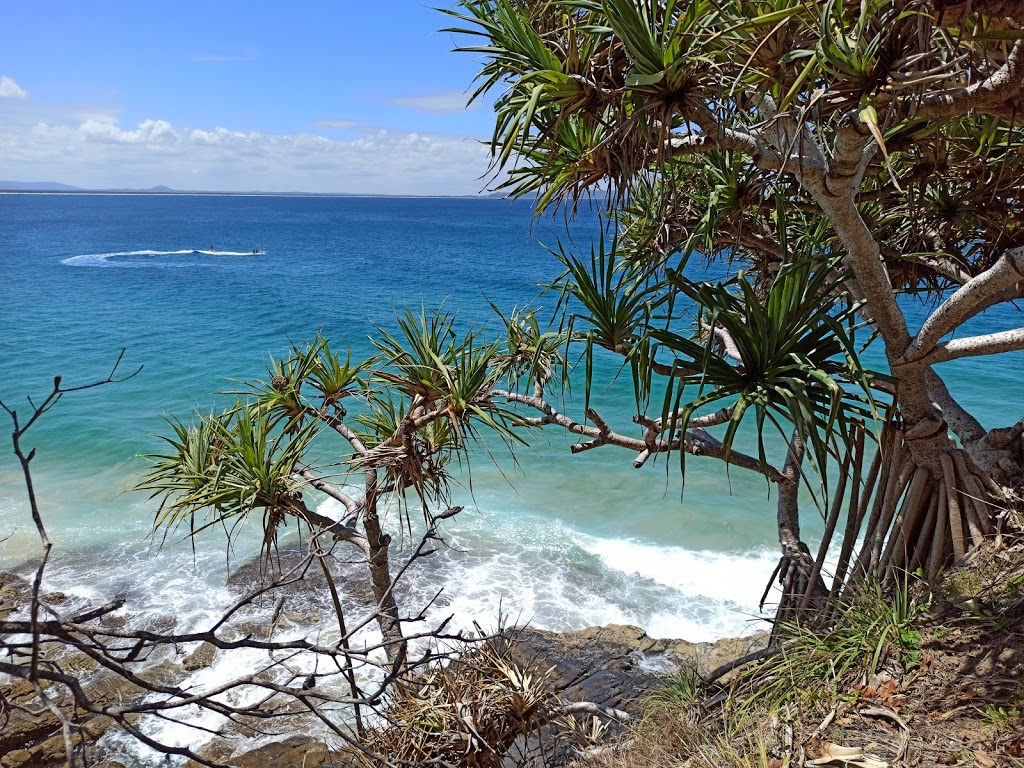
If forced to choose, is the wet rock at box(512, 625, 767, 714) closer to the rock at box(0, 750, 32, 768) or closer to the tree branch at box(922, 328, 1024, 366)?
the tree branch at box(922, 328, 1024, 366)

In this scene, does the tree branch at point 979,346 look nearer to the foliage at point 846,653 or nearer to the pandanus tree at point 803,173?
the pandanus tree at point 803,173

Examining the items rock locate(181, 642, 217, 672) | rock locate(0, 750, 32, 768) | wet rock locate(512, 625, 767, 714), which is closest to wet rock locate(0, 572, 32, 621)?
rock locate(181, 642, 217, 672)

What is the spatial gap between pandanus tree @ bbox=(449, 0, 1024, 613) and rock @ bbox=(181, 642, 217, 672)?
521 centimetres

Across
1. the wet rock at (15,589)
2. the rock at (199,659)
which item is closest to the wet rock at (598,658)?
the rock at (199,659)

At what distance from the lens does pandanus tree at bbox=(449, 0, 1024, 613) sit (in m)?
2.76

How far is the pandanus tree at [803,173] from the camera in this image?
2.76 metres

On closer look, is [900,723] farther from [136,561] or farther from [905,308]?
[905,308]

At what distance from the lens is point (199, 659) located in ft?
24.6

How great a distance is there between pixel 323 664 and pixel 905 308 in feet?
73.6

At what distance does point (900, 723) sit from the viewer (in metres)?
3.02

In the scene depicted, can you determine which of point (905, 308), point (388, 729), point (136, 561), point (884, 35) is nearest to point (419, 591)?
point (136, 561)

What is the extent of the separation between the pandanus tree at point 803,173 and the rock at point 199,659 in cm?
521

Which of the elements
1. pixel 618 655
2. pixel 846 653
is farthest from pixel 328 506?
pixel 846 653

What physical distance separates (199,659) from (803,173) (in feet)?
23.4
